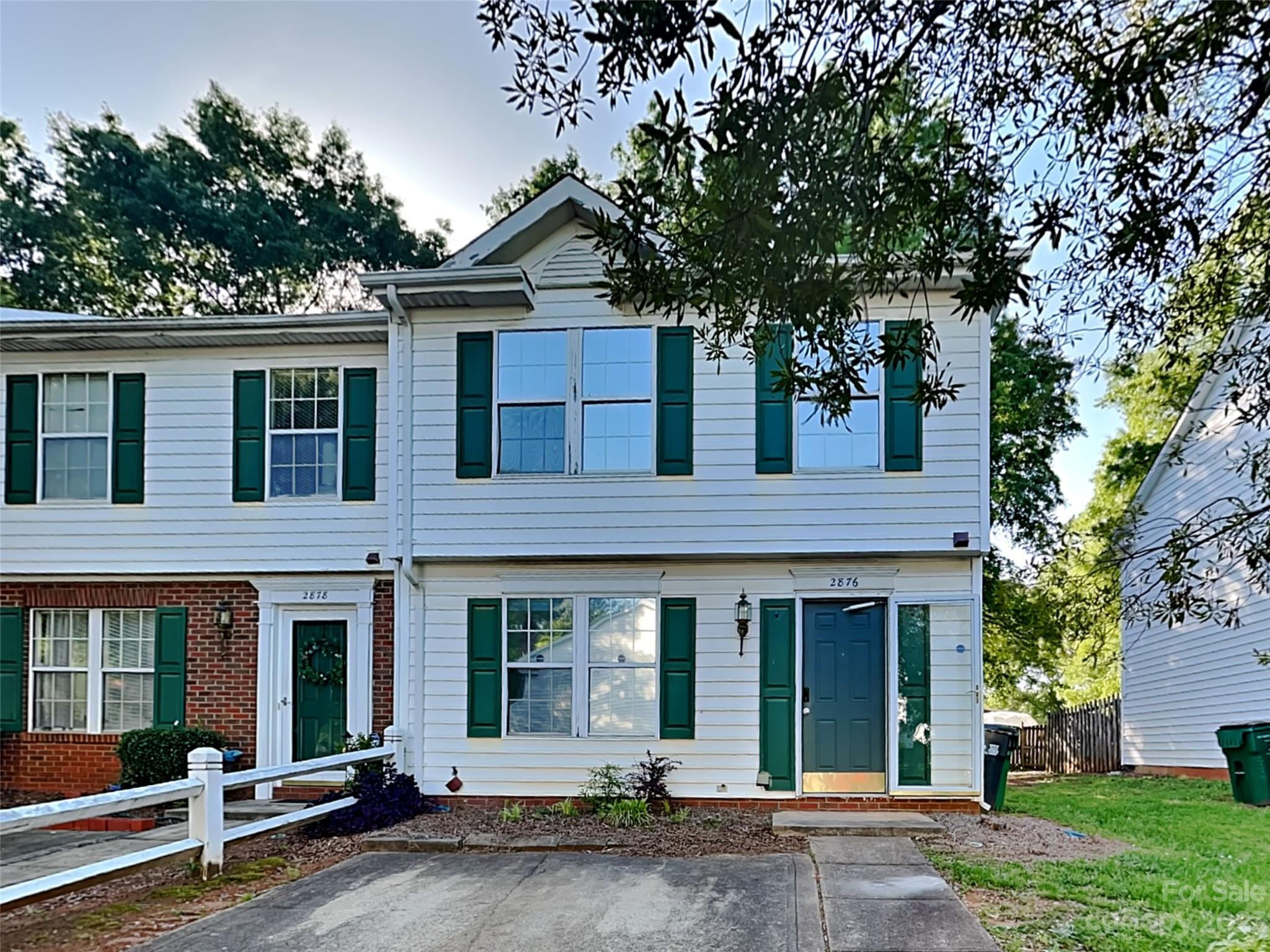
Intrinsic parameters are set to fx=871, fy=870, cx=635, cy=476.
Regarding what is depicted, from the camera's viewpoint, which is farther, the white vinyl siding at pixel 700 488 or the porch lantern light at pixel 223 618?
the porch lantern light at pixel 223 618

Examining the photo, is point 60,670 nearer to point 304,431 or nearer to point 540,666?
point 304,431

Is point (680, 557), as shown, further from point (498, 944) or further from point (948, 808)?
point (498, 944)

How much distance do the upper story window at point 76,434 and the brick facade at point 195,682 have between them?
1.14 m

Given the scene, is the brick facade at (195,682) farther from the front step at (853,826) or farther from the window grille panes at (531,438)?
the front step at (853,826)

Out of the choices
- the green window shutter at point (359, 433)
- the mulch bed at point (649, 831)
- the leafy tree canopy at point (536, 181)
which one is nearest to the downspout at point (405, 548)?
the green window shutter at point (359, 433)

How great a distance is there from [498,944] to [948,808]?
17.0 feet

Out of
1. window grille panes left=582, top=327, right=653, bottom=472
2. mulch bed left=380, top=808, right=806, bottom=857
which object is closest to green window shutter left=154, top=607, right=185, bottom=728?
mulch bed left=380, top=808, right=806, bottom=857

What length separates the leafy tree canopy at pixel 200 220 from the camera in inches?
737

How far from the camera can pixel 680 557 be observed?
8750 mm

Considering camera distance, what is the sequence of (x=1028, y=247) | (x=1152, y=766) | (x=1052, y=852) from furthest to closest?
(x=1152, y=766)
(x=1052, y=852)
(x=1028, y=247)

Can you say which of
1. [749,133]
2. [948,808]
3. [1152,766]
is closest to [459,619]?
[948,808]

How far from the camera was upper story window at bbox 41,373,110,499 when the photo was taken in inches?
378

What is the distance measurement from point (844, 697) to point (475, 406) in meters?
4.75

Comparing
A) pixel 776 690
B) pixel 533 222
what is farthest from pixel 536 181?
pixel 776 690
